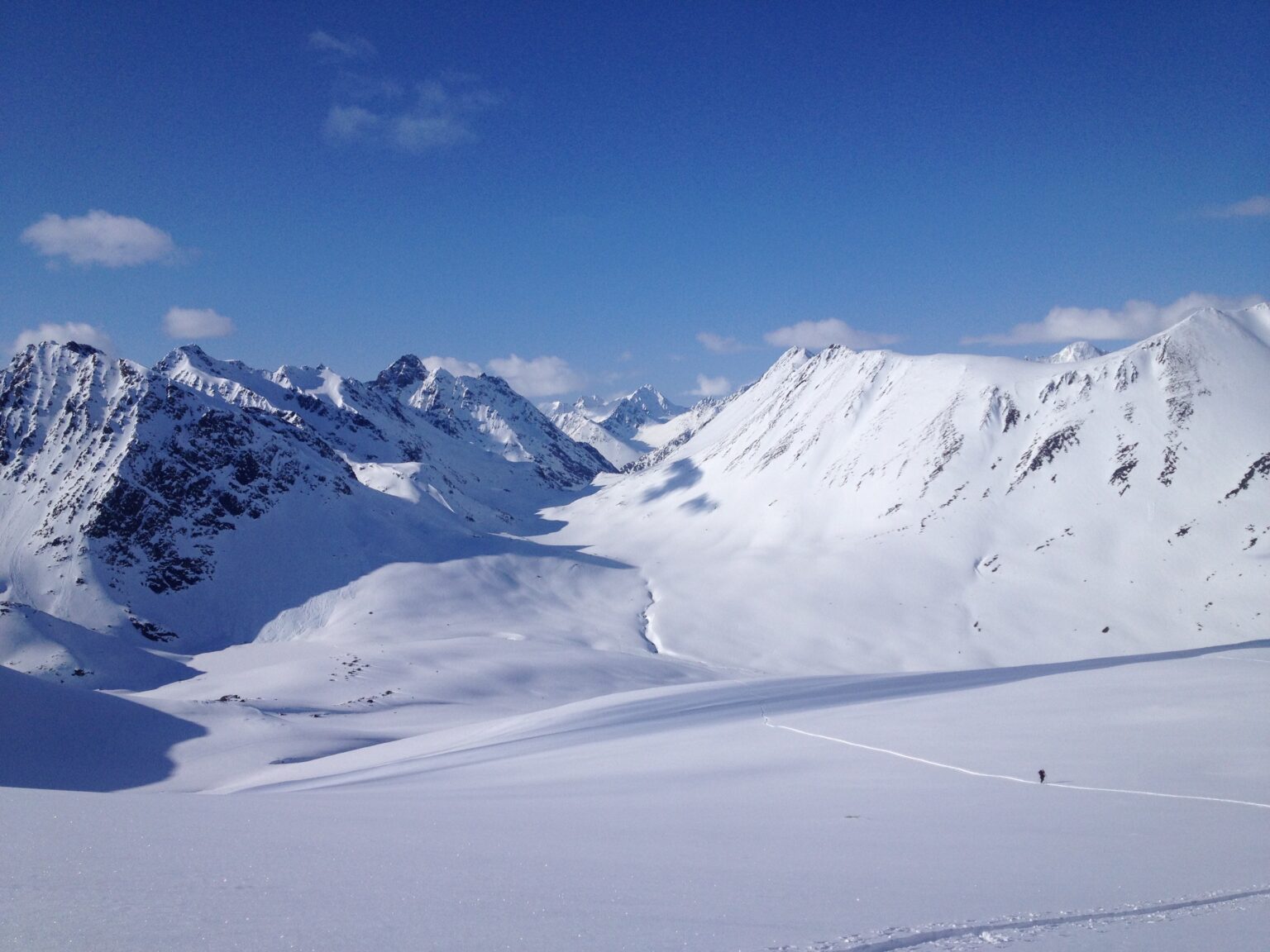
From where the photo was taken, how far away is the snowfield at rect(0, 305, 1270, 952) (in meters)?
8.97

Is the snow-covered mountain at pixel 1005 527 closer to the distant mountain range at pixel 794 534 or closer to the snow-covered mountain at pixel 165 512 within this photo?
the distant mountain range at pixel 794 534

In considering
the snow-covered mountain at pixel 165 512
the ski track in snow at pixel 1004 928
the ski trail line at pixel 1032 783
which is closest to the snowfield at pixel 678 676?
the ski track in snow at pixel 1004 928

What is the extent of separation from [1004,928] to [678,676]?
2336 inches

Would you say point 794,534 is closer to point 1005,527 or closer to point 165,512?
point 1005,527

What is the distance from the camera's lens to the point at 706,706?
33.4 metres

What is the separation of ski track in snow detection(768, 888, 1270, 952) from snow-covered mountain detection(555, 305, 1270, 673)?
6464 cm

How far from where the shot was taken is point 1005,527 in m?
95.6

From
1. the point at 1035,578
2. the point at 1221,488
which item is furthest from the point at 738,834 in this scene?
the point at 1221,488

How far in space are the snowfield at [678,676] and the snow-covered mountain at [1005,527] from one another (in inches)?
22.8

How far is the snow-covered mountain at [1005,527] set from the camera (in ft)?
245

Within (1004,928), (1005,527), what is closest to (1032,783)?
(1004,928)

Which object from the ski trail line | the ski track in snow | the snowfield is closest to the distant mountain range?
the snowfield

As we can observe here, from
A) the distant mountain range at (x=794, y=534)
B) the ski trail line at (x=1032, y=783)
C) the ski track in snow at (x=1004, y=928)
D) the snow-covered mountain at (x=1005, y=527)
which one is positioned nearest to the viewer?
the ski track in snow at (x=1004, y=928)

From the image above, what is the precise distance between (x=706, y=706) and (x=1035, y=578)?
66.1m
